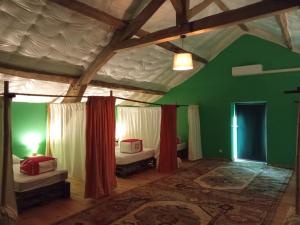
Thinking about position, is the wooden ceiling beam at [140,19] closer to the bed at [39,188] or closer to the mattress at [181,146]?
the bed at [39,188]

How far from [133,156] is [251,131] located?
3.79 m

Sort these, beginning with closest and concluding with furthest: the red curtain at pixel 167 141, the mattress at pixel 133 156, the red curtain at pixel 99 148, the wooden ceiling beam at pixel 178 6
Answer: the wooden ceiling beam at pixel 178 6 < the red curtain at pixel 99 148 < the mattress at pixel 133 156 < the red curtain at pixel 167 141

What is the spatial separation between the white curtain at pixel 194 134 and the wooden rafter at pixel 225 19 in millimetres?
3473

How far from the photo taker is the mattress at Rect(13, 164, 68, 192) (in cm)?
355

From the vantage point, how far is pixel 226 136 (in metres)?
7.14

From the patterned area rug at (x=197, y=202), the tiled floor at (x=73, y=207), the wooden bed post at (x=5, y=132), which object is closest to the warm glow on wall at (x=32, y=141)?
the tiled floor at (x=73, y=207)

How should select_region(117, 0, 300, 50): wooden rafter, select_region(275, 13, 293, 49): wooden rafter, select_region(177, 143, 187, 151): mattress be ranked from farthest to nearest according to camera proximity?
select_region(177, 143, 187, 151): mattress < select_region(275, 13, 293, 49): wooden rafter < select_region(117, 0, 300, 50): wooden rafter

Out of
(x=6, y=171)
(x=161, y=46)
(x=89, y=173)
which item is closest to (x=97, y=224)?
(x=89, y=173)

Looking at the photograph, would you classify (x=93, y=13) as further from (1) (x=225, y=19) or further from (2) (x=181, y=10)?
(1) (x=225, y=19)

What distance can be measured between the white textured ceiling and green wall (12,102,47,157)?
239 millimetres

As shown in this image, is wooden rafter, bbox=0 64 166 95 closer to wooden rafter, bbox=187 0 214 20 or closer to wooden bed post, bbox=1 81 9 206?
wooden bed post, bbox=1 81 9 206

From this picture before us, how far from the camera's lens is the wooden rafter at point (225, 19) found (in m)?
2.97

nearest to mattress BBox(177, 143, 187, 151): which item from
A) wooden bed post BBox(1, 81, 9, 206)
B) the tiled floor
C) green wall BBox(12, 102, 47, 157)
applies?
the tiled floor

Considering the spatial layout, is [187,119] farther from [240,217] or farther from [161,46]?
[240,217]
